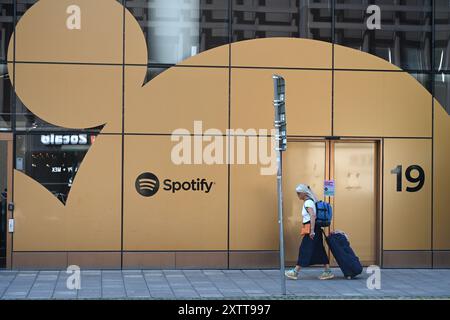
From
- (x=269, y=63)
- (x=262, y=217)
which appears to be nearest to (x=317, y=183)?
(x=262, y=217)

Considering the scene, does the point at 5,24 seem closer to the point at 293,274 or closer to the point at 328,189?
the point at 328,189

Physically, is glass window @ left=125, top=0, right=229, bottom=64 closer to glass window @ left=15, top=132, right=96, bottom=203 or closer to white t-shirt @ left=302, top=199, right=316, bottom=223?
glass window @ left=15, top=132, right=96, bottom=203

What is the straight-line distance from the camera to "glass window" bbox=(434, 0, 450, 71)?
17844mm

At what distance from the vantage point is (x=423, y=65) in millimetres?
17812

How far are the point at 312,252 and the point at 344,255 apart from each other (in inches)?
23.3

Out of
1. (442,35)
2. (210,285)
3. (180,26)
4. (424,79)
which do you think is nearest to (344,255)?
(210,285)

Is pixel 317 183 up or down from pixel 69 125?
down

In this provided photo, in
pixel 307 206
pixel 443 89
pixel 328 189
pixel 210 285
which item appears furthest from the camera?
pixel 443 89

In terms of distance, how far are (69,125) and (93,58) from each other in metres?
1.38

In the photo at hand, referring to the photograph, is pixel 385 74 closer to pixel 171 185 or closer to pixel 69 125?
pixel 171 185

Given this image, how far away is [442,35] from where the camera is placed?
58.7ft

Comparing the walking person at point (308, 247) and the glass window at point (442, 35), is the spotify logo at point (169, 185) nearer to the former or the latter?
the walking person at point (308, 247)

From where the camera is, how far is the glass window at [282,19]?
17297mm
